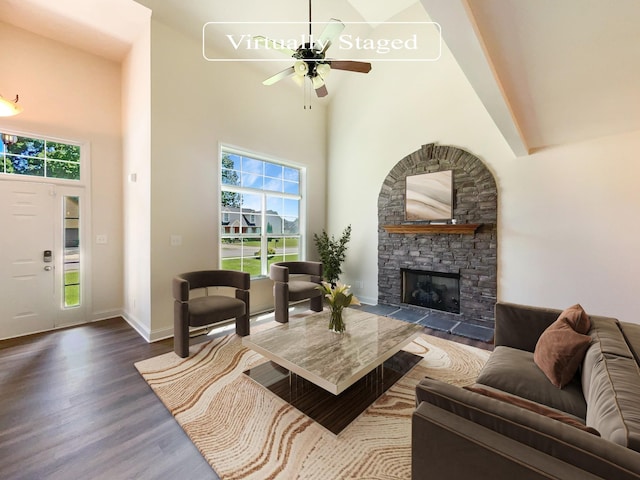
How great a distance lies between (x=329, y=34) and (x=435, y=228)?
2.91 meters

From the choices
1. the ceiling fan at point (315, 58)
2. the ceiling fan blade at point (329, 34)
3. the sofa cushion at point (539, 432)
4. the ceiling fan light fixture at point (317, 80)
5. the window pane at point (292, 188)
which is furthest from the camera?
the window pane at point (292, 188)

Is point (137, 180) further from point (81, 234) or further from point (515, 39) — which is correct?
point (515, 39)

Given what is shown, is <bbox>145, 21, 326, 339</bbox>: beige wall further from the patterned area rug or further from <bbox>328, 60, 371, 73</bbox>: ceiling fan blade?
<bbox>328, 60, 371, 73</bbox>: ceiling fan blade

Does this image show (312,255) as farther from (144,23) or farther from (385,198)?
(144,23)

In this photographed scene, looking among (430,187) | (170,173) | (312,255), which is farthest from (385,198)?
(170,173)

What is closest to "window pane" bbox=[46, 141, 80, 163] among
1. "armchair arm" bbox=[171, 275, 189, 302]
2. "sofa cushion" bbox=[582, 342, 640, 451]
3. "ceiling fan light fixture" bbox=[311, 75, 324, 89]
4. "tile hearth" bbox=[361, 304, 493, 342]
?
"armchair arm" bbox=[171, 275, 189, 302]

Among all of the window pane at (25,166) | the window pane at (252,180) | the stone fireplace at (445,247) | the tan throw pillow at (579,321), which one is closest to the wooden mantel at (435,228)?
the stone fireplace at (445,247)

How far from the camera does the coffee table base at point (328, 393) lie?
1875mm

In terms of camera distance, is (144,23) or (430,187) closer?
(144,23)

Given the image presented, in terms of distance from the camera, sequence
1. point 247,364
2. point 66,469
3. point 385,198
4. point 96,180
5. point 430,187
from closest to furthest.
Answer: point 66,469 → point 247,364 → point 96,180 → point 430,187 → point 385,198

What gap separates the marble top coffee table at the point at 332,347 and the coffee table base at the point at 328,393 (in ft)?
0.77

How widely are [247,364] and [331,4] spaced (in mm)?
5042

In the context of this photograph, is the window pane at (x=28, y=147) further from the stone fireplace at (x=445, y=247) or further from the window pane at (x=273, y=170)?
the stone fireplace at (x=445, y=247)

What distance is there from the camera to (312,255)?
217 inches
